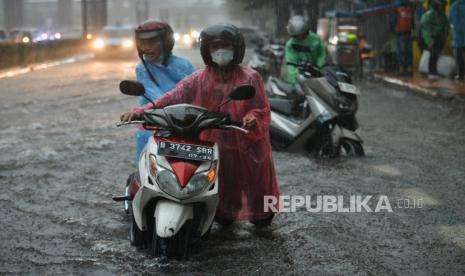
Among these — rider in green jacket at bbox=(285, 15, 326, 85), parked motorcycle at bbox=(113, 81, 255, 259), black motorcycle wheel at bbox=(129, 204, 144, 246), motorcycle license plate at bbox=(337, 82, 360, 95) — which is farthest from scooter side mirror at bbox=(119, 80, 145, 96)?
rider in green jacket at bbox=(285, 15, 326, 85)

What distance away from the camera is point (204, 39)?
5.25 metres

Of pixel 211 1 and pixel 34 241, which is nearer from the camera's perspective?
pixel 34 241

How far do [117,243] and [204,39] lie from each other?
1.46 metres

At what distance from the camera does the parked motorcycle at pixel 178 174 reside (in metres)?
4.61

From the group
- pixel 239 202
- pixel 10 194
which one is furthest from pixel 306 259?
pixel 10 194

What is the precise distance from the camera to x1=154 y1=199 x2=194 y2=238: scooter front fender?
4629mm

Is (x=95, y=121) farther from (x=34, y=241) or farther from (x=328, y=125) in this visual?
(x=34, y=241)

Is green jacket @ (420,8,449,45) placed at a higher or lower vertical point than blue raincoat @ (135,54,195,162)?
lower

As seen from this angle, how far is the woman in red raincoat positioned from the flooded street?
32cm

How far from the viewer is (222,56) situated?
17.1 feet

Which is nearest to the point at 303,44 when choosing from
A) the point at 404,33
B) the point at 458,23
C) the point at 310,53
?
the point at 310,53

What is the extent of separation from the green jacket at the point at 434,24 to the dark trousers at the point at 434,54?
28cm

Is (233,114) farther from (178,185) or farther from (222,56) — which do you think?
(178,185)

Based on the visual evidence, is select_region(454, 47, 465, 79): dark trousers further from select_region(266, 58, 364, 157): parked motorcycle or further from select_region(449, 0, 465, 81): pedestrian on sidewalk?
select_region(266, 58, 364, 157): parked motorcycle
